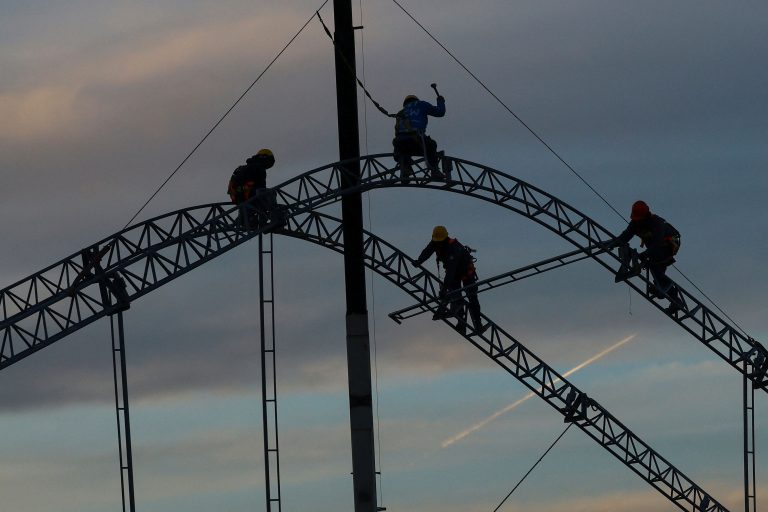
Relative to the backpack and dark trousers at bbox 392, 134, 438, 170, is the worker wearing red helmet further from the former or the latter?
dark trousers at bbox 392, 134, 438, 170

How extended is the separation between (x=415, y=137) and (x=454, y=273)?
14.3 ft

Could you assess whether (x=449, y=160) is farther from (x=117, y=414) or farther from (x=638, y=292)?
(x=117, y=414)

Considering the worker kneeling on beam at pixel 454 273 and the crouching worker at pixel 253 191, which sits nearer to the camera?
the crouching worker at pixel 253 191

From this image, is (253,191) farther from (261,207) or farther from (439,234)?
(439,234)

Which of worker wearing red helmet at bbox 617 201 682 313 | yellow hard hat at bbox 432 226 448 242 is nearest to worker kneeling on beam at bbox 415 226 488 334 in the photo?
yellow hard hat at bbox 432 226 448 242

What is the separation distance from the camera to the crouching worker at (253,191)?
64.6 metres

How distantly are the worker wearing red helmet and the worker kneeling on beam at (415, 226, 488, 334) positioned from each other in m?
4.24

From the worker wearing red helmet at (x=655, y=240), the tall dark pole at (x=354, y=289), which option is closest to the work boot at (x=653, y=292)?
the worker wearing red helmet at (x=655, y=240)

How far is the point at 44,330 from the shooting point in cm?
6119

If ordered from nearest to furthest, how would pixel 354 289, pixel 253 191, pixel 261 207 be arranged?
pixel 261 207, pixel 253 191, pixel 354 289

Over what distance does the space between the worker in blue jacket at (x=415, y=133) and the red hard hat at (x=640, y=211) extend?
17.0ft

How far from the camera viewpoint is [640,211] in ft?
219

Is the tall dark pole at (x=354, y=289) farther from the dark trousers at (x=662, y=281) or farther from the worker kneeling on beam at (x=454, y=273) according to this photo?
the dark trousers at (x=662, y=281)

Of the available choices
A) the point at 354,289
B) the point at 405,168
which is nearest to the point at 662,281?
the point at 405,168
